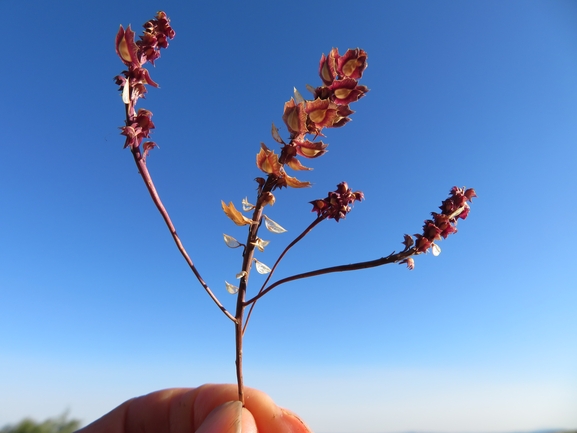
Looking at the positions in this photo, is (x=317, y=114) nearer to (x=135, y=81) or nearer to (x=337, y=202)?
(x=337, y=202)

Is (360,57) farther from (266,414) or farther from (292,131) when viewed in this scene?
(266,414)

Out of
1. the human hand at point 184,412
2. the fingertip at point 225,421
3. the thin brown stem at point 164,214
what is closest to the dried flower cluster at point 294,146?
the thin brown stem at point 164,214

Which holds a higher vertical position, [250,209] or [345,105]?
[345,105]

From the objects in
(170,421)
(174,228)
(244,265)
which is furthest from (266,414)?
(174,228)

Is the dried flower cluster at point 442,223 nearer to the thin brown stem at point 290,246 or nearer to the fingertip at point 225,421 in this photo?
the thin brown stem at point 290,246

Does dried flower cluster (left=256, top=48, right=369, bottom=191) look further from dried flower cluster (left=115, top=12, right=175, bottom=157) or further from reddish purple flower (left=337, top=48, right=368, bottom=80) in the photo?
dried flower cluster (left=115, top=12, right=175, bottom=157)
